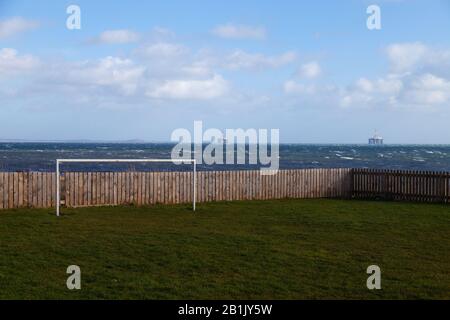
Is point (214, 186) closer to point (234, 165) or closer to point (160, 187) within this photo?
point (160, 187)

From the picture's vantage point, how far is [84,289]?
9008mm

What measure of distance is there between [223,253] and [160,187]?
1052 centimetres

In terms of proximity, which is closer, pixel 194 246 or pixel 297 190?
pixel 194 246

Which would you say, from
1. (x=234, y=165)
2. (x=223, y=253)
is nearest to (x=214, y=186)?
(x=223, y=253)

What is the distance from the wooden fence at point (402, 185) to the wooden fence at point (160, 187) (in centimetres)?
62

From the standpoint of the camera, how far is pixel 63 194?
20.4 meters

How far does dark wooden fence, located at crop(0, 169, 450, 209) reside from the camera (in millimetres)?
19922

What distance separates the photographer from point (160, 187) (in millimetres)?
22219

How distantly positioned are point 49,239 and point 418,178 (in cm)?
1559

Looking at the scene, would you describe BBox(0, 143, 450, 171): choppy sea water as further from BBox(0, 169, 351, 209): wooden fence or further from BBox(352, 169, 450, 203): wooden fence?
BBox(352, 169, 450, 203): wooden fence
